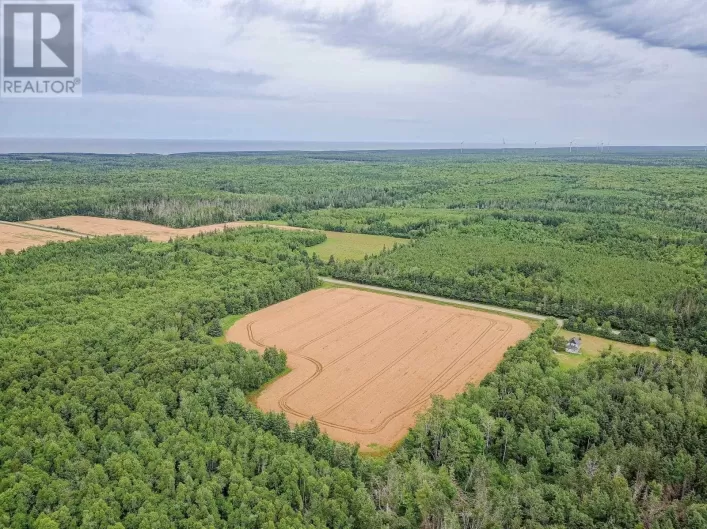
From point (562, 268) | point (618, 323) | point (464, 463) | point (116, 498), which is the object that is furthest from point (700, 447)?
point (562, 268)

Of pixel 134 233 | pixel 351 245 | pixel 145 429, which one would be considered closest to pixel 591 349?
pixel 145 429

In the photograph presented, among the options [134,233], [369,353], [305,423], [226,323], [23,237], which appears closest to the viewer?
[305,423]

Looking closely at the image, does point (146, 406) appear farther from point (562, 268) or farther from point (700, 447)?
point (562, 268)

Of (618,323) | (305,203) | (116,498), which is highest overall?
(305,203)

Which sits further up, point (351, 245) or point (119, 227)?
point (119, 227)

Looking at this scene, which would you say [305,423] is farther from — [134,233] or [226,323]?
[134,233]

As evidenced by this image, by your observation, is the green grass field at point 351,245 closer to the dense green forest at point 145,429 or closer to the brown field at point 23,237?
the dense green forest at point 145,429

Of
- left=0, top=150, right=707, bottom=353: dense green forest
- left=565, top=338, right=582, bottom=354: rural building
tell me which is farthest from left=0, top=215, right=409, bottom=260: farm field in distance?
left=565, top=338, right=582, bottom=354: rural building
